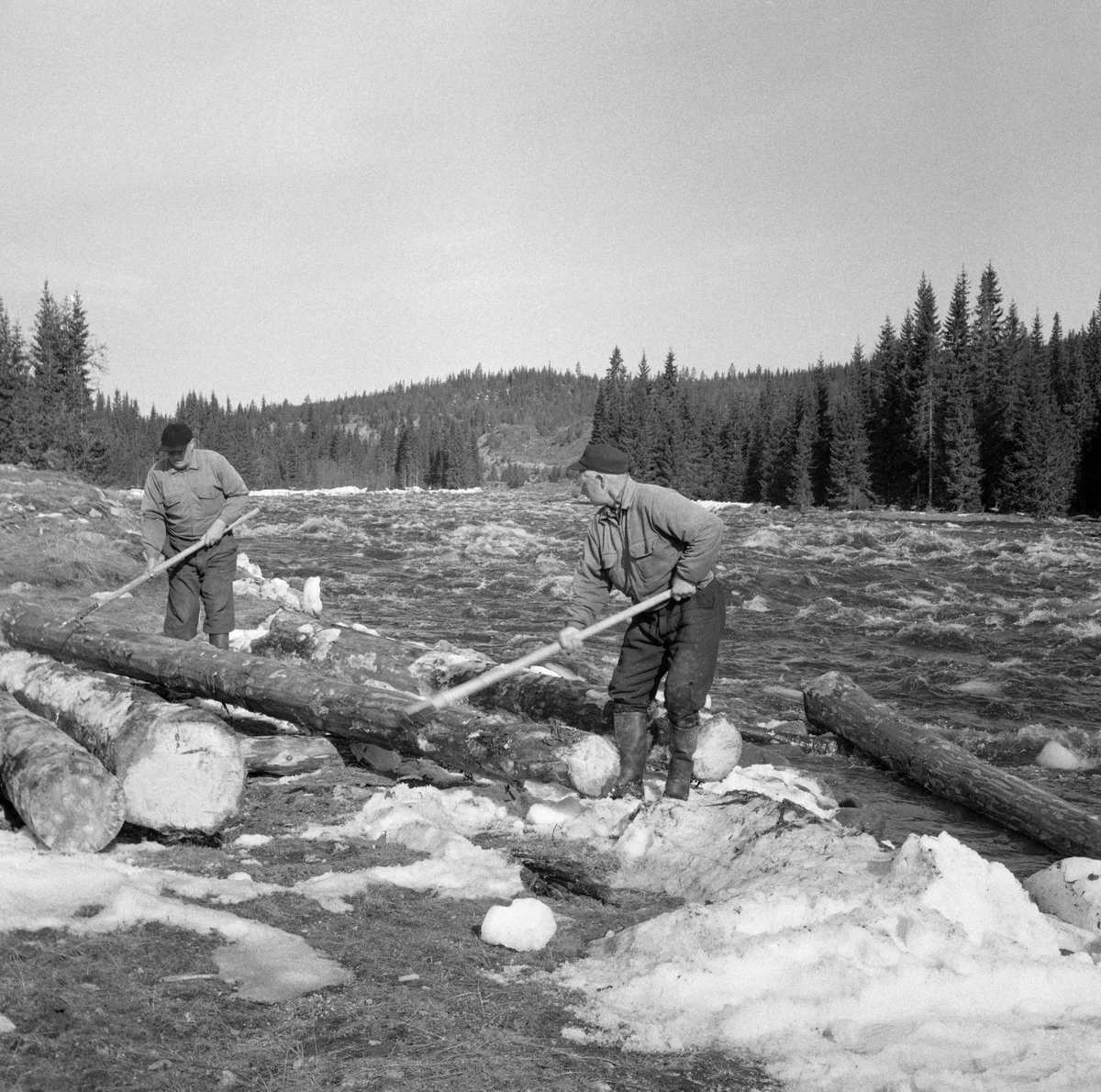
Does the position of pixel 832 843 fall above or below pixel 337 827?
above

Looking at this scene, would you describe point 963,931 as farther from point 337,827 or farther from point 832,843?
point 337,827

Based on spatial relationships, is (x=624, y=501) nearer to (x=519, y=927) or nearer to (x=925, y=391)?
(x=519, y=927)

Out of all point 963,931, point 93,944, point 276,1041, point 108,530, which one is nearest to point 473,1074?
point 276,1041

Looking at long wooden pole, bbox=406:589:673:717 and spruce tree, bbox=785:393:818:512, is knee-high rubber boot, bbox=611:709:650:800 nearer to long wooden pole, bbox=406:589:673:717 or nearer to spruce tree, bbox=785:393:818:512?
long wooden pole, bbox=406:589:673:717

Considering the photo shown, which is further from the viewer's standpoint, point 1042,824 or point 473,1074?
point 1042,824

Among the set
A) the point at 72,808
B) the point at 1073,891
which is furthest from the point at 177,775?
the point at 1073,891

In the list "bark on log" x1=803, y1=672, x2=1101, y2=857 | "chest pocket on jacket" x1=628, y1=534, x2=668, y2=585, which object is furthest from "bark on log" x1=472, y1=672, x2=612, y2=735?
"bark on log" x1=803, y1=672, x2=1101, y2=857

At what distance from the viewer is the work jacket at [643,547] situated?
225 inches

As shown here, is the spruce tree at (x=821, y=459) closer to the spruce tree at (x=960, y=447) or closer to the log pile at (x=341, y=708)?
the spruce tree at (x=960, y=447)

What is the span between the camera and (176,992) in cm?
305

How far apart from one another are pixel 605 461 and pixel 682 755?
6.36ft

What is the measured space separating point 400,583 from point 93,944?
1563cm

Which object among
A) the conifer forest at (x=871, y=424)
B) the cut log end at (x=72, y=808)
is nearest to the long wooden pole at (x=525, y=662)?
the cut log end at (x=72, y=808)

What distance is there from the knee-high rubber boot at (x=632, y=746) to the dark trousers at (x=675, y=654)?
65mm
